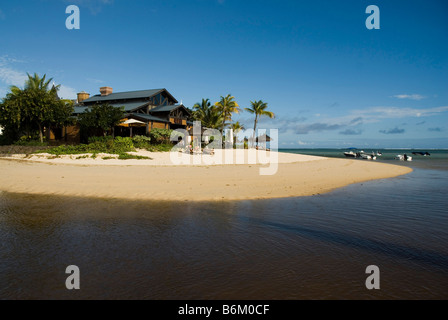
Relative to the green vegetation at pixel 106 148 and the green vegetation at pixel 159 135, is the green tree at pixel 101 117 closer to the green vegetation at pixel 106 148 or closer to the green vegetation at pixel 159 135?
the green vegetation at pixel 106 148

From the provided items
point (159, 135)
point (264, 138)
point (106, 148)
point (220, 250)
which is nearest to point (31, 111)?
point (106, 148)

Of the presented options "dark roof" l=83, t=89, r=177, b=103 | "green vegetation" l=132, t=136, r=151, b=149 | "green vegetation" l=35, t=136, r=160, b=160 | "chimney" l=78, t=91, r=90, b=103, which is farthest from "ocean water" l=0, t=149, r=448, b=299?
"chimney" l=78, t=91, r=90, b=103

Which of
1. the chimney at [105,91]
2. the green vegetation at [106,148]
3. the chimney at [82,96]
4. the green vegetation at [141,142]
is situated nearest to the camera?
the green vegetation at [106,148]

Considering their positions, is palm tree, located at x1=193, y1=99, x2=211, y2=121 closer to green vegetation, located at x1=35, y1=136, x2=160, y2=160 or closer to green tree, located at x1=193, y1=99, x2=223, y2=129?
green tree, located at x1=193, y1=99, x2=223, y2=129

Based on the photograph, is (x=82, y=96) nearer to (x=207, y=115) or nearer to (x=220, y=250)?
(x=207, y=115)

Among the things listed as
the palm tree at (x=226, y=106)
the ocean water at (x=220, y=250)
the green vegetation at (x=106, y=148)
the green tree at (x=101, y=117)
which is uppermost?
the palm tree at (x=226, y=106)

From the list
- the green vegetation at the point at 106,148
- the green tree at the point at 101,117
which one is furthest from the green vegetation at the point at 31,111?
the green vegetation at the point at 106,148
